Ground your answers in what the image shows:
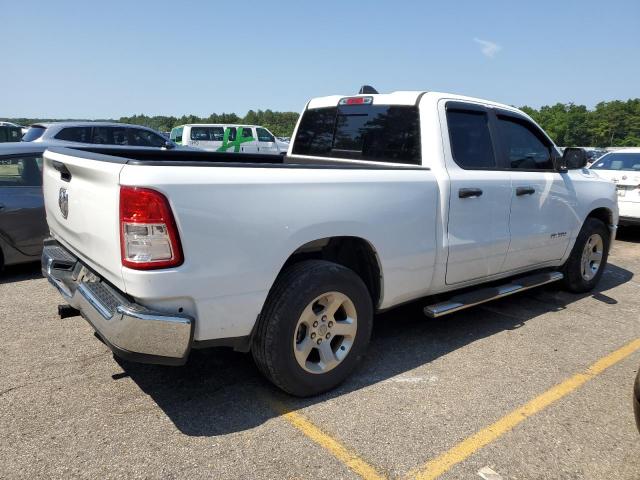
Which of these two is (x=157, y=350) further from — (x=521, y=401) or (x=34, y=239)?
(x=34, y=239)

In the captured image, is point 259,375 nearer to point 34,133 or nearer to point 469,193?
point 469,193

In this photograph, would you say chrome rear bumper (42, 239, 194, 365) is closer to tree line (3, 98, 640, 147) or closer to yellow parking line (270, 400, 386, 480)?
yellow parking line (270, 400, 386, 480)

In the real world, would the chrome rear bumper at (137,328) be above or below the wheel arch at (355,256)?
below

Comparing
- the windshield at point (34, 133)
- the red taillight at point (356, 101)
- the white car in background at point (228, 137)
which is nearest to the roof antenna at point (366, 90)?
the red taillight at point (356, 101)

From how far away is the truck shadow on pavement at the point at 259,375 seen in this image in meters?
2.82

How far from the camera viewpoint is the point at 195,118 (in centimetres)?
8419

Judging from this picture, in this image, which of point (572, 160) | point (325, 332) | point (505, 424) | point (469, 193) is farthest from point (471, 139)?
point (505, 424)

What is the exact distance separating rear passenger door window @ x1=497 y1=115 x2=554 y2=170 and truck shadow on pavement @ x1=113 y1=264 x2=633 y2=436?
1.42 meters

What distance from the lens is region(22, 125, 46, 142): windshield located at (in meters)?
10.0

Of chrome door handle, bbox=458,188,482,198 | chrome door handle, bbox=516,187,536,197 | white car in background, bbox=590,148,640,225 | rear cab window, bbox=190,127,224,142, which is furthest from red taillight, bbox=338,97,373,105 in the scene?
rear cab window, bbox=190,127,224,142

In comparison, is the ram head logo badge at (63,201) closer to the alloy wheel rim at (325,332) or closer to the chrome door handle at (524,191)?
the alloy wheel rim at (325,332)

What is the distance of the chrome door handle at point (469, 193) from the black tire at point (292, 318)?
3.57 ft

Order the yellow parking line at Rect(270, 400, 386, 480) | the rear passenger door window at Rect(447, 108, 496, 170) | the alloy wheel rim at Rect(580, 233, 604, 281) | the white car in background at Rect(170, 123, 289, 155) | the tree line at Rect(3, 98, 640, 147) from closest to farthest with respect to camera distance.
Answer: the yellow parking line at Rect(270, 400, 386, 480)
the rear passenger door window at Rect(447, 108, 496, 170)
the alloy wheel rim at Rect(580, 233, 604, 281)
the white car in background at Rect(170, 123, 289, 155)
the tree line at Rect(3, 98, 640, 147)

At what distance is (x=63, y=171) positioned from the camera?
3.07 meters
